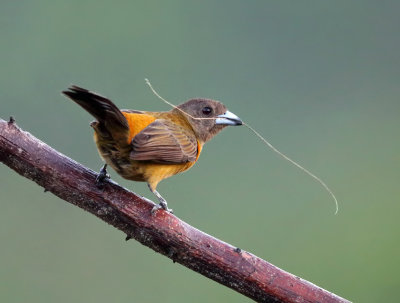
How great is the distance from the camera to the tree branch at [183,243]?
118 inches

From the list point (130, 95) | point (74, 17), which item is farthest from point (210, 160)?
point (74, 17)

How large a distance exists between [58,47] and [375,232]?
418 cm

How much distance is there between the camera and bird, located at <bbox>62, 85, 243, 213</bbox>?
303 cm

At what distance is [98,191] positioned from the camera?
3020 mm

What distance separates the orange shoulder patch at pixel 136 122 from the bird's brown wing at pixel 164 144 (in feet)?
0.07

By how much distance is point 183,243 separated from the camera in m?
3.04

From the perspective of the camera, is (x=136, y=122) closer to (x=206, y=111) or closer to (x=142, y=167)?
(x=142, y=167)

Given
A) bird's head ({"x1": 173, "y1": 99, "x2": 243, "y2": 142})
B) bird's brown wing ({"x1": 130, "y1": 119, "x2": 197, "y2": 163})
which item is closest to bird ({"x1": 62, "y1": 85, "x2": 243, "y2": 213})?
bird's brown wing ({"x1": 130, "y1": 119, "x2": 197, "y2": 163})

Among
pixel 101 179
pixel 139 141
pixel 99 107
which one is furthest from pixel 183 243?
pixel 99 107

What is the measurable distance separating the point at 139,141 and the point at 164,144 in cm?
24

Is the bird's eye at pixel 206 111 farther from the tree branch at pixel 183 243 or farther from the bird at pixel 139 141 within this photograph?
the tree branch at pixel 183 243

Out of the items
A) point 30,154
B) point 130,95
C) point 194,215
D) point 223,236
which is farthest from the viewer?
point 130,95

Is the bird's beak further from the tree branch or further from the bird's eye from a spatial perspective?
the tree branch

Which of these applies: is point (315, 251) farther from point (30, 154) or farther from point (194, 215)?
point (30, 154)
